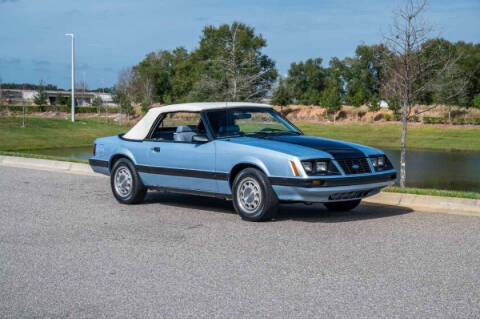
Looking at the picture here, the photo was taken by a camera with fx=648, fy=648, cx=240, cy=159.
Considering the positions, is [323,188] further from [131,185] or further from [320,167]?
[131,185]

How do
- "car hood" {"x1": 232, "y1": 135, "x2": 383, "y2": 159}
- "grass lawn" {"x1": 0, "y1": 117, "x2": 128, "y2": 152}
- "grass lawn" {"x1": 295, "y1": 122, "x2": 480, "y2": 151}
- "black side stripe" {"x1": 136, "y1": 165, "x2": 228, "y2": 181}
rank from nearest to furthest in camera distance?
1. "car hood" {"x1": 232, "y1": 135, "x2": 383, "y2": 159}
2. "black side stripe" {"x1": 136, "y1": 165, "x2": 228, "y2": 181}
3. "grass lawn" {"x1": 0, "y1": 117, "x2": 128, "y2": 152}
4. "grass lawn" {"x1": 295, "y1": 122, "x2": 480, "y2": 151}

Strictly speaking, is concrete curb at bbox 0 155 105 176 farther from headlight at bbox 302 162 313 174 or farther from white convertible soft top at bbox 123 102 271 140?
headlight at bbox 302 162 313 174

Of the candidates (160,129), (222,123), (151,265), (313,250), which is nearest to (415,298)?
(313,250)

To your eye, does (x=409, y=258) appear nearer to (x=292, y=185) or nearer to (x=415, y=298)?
(x=415, y=298)

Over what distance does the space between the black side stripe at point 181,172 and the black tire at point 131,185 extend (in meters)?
0.18

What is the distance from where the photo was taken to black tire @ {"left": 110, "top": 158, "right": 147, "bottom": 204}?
1030cm

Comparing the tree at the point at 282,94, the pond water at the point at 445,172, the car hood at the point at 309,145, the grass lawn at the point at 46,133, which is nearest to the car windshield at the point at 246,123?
the car hood at the point at 309,145

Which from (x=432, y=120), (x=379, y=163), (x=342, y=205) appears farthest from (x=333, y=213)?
(x=432, y=120)

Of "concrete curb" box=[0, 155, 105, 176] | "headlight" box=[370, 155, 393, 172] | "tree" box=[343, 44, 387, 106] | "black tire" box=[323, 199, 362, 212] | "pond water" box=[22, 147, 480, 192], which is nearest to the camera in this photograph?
"headlight" box=[370, 155, 393, 172]

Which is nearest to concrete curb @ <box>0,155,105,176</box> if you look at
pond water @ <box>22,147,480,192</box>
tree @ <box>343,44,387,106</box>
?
pond water @ <box>22,147,480,192</box>

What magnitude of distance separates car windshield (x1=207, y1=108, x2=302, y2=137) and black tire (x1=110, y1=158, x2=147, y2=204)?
1.65m

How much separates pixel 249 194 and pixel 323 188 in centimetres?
105

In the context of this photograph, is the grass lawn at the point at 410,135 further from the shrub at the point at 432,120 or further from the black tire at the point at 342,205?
the black tire at the point at 342,205

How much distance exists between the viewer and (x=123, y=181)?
1052 cm
